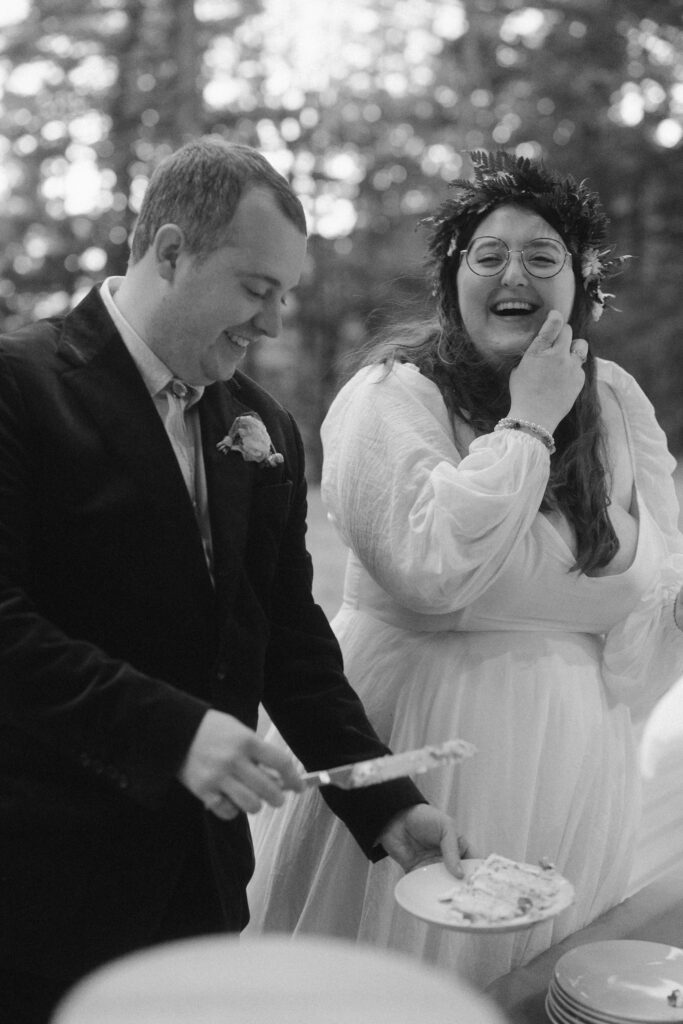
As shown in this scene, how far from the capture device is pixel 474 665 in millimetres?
1949

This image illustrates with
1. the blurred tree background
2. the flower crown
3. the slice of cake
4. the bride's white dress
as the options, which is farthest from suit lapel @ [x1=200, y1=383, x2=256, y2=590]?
the blurred tree background

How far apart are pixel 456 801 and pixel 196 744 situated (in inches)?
31.0

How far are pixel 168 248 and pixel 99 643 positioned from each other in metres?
0.50

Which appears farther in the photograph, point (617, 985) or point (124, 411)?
point (124, 411)

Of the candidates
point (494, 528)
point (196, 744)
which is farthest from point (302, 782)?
point (494, 528)

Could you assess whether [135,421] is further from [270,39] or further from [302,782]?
[270,39]

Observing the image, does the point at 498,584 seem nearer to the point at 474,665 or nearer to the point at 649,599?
the point at 474,665

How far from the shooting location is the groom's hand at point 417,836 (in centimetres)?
155

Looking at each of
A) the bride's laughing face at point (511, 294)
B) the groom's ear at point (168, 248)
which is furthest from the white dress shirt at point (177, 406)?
the bride's laughing face at point (511, 294)

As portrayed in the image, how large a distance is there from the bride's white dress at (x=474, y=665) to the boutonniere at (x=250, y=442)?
0.98 feet

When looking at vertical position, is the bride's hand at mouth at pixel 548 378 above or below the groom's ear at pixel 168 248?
below

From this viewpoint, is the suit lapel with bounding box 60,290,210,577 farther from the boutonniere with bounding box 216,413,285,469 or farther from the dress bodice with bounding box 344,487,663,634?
the dress bodice with bounding box 344,487,663,634

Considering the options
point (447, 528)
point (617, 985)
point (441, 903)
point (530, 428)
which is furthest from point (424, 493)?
point (617, 985)

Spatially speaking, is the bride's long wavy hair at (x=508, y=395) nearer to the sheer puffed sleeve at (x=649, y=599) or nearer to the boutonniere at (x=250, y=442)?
the sheer puffed sleeve at (x=649, y=599)
